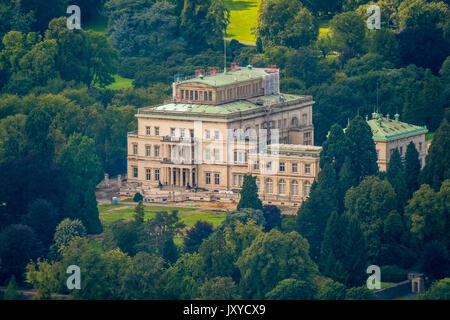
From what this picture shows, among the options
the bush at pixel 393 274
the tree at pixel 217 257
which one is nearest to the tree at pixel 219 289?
the tree at pixel 217 257

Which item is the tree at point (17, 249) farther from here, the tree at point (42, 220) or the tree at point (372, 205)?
the tree at point (372, 205)

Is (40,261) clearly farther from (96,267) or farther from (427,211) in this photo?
(427,211)

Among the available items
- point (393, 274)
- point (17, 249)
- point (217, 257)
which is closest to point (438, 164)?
point (393, 274)

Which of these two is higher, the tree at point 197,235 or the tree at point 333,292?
the tree at point 197,235

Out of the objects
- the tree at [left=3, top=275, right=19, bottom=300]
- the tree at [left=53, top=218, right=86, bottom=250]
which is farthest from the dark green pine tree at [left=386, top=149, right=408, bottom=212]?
the tree at [left=3, top=275, right=19, bottom=300]

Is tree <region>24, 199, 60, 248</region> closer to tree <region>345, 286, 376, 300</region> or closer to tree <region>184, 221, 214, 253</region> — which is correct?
tree <region>184, 221, 214, 253</region>

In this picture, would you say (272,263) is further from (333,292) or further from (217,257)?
(333,292)
